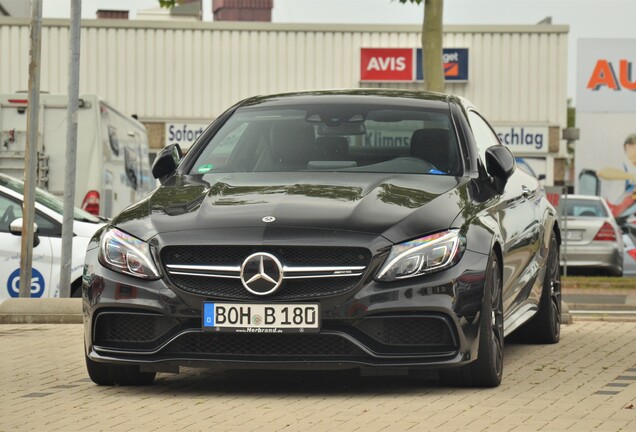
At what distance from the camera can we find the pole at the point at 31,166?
485 inches

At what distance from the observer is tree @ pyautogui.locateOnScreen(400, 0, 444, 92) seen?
885 inches

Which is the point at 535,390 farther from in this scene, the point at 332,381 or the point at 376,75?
the point at 376,75

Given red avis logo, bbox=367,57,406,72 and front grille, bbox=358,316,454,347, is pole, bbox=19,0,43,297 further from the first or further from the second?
red avis logo, bbox=367,57,406,72

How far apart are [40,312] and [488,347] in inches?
206

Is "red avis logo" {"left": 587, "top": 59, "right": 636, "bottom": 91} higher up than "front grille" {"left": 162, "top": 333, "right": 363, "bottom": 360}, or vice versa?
"red avis logo" {"left": 587, "top": 59, "right": 636, "bottom": 91}

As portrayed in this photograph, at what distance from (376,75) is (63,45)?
8.53 metres

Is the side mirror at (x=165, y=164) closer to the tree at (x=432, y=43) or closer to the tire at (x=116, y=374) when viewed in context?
the tire at (x=116, y=374)

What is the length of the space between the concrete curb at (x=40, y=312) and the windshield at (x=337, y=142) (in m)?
3.31

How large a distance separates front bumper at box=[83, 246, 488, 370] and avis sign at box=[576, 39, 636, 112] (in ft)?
115

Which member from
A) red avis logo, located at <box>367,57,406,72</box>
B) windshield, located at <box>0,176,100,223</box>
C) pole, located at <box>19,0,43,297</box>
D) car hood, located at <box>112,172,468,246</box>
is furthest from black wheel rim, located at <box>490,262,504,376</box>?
red avis logo, located at <box>367,57,406,72</box>

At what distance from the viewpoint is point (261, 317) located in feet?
22.8

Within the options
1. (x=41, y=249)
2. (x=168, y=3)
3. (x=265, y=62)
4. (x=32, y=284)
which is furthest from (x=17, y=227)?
(x=265, y=62)

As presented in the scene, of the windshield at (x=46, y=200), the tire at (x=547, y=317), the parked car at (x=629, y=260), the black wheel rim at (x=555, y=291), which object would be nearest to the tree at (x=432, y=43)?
the parked car at (x=629, y=260)

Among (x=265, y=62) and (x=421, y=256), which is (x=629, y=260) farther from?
(x=421, y=256)
